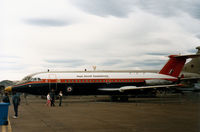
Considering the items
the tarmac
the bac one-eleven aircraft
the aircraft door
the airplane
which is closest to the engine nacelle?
the bac one-eleven aircraft

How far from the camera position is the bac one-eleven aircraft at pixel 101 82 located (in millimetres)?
28641

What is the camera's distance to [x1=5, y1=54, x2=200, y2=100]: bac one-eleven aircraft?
28.6 meters

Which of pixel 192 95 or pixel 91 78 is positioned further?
pixel 91 78

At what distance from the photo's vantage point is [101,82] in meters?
30.4

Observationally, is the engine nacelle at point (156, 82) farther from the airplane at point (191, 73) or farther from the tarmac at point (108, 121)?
the airplane at point (191, 73)

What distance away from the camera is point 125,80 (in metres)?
31.3

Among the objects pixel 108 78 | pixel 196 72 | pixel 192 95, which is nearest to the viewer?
pixel 192 95

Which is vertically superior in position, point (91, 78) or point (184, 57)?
point (184, 57)

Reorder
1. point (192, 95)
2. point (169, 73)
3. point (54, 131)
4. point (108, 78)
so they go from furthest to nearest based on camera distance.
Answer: point (169, 73)
point (108, 78)
point (192, 95)
point (54, 131)

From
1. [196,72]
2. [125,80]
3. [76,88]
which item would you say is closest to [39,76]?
[76,88]

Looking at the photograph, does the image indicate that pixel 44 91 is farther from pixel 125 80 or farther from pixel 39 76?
pixel 125 80

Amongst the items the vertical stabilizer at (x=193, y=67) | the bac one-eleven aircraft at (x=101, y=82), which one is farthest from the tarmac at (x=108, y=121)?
the vertical stabilizer at (x=193, y=67)

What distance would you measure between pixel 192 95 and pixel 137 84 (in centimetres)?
1113

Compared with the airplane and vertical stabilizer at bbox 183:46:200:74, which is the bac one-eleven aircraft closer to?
the airplane
